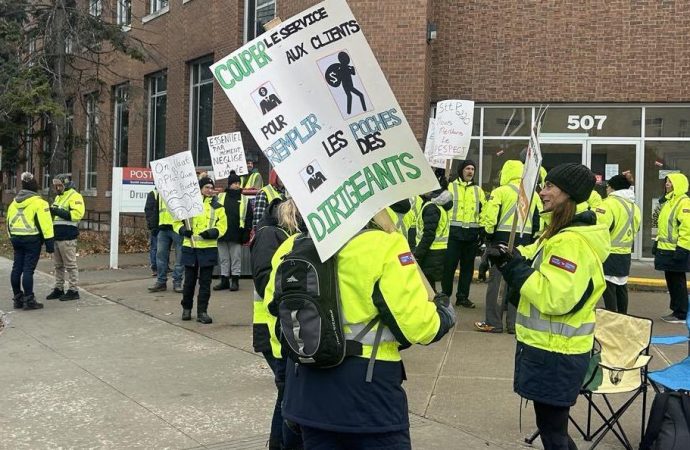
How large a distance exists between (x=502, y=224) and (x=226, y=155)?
19.0 ft

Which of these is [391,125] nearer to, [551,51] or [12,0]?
[551,51]

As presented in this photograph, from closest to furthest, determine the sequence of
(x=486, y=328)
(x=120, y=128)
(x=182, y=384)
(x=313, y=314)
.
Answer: (x=313, y=314)
(x=182, y=384)
(x=486, y=328)
(x=120, y=128)

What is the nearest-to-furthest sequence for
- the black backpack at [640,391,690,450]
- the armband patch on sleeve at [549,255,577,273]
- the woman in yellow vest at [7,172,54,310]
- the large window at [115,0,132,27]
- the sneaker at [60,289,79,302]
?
1. the armband patch on sleeve at [549,255,577,273]
2. the black backpack at [640,391,690,450]
3. the woman in yellow vest at [7,172,54,310]
4. the sneaker at [60,289,79,302]
5. the large window at [115,0,132,27]

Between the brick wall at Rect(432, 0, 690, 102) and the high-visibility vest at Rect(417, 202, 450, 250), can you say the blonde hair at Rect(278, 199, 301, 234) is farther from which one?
the brick wall at Rect(432, 0, 690, 102)

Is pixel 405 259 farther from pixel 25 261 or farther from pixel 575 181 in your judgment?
pixel 25 261

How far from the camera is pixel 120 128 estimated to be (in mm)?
23906

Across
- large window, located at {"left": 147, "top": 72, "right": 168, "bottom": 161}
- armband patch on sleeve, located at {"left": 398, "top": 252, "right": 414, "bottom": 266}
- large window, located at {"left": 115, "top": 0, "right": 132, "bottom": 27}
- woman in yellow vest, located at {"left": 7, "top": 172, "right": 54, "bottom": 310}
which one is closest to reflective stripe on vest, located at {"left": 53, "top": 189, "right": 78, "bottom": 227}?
woman in yellow vest, located at {"left": 7, "top": 172, "right": 54, "bottom": 310}

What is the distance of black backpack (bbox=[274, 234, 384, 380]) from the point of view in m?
2.61

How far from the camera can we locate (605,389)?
4.62 m

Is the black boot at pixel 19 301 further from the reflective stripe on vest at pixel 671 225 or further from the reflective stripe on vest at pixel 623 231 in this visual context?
the reflective stripe on vest at pixel 671 225

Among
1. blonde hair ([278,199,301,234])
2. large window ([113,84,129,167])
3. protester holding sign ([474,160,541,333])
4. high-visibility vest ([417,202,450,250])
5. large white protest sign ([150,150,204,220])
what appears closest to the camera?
blonde hair ([278,199,301,234])

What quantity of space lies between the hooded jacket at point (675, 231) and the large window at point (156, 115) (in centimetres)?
1556

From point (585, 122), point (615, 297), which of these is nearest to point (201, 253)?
point (615, 297)

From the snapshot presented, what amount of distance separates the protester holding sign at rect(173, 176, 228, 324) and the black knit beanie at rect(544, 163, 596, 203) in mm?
5732
